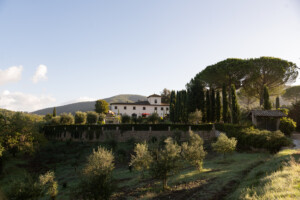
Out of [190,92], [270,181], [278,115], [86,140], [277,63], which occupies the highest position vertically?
[277,63]

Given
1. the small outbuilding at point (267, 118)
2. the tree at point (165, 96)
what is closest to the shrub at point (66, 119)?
the tree at point (165, 96)

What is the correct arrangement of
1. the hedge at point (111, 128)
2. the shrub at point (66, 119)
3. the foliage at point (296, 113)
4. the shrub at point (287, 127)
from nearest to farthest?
1. the shrub at point (287, 127)
2. the foliage at point (296, 113)
3. the hedge at point (111, 128)
4. the shrub at point (66, 119)

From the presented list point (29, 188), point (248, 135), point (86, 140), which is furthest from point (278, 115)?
point (86, 140)

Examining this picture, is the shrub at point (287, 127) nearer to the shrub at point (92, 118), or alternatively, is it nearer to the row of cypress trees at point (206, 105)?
the row of cypress trees at point (206, 105)

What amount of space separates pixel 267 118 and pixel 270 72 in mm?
17869

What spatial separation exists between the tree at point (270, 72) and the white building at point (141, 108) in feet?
110

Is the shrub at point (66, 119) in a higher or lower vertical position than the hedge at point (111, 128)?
higher

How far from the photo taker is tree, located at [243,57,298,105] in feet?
143

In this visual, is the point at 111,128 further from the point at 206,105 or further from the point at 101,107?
the point at 101,107

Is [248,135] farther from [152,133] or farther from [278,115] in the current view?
[152,133]

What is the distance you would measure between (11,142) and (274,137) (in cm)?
4209

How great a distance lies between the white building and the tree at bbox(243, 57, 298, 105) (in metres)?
33.5

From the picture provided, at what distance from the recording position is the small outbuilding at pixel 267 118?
1254 inches

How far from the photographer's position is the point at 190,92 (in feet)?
150
